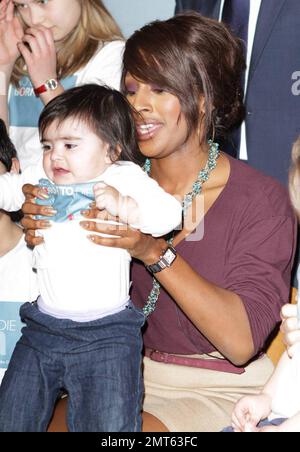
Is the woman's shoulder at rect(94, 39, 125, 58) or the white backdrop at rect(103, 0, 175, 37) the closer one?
the woman's shoulder at rect(94, 39, 125, 58)

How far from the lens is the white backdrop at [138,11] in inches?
107

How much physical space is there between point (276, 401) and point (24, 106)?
130cm

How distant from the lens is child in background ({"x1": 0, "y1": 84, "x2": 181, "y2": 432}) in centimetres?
173

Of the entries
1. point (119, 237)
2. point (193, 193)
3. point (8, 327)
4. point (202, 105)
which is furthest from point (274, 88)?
point (8, 327)

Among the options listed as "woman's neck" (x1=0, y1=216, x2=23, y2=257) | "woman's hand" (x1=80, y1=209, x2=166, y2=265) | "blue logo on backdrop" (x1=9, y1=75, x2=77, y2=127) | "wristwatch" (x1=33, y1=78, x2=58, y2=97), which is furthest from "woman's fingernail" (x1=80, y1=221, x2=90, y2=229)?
"blue logo on backdrop" (x1=9, y1=75, x2=77, y2=127)

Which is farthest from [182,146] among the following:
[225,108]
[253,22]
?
[253,22]

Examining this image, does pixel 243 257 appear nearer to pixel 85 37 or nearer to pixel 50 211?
pixel 50 211

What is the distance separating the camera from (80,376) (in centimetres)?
175

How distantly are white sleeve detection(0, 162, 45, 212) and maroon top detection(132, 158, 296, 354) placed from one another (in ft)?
1.24

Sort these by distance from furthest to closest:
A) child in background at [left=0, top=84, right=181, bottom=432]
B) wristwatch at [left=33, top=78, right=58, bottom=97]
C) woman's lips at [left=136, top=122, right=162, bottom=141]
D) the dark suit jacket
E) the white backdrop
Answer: the white backdrop, the dark suit jacket, wristwatch at [left=33, top=78, right=58, bottom=97], woman's lips at [left=136, top=122, right=162, bottom=141], child in background at [left=0, top=84, right=181, bottom=432]

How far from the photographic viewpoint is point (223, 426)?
189 cm

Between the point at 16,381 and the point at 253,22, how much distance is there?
1.39 meters

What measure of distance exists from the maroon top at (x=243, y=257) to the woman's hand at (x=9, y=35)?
2.72 ft

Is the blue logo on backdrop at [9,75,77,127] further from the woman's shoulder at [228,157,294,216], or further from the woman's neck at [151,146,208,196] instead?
the woman's shoulder at [228,157,294,216]
